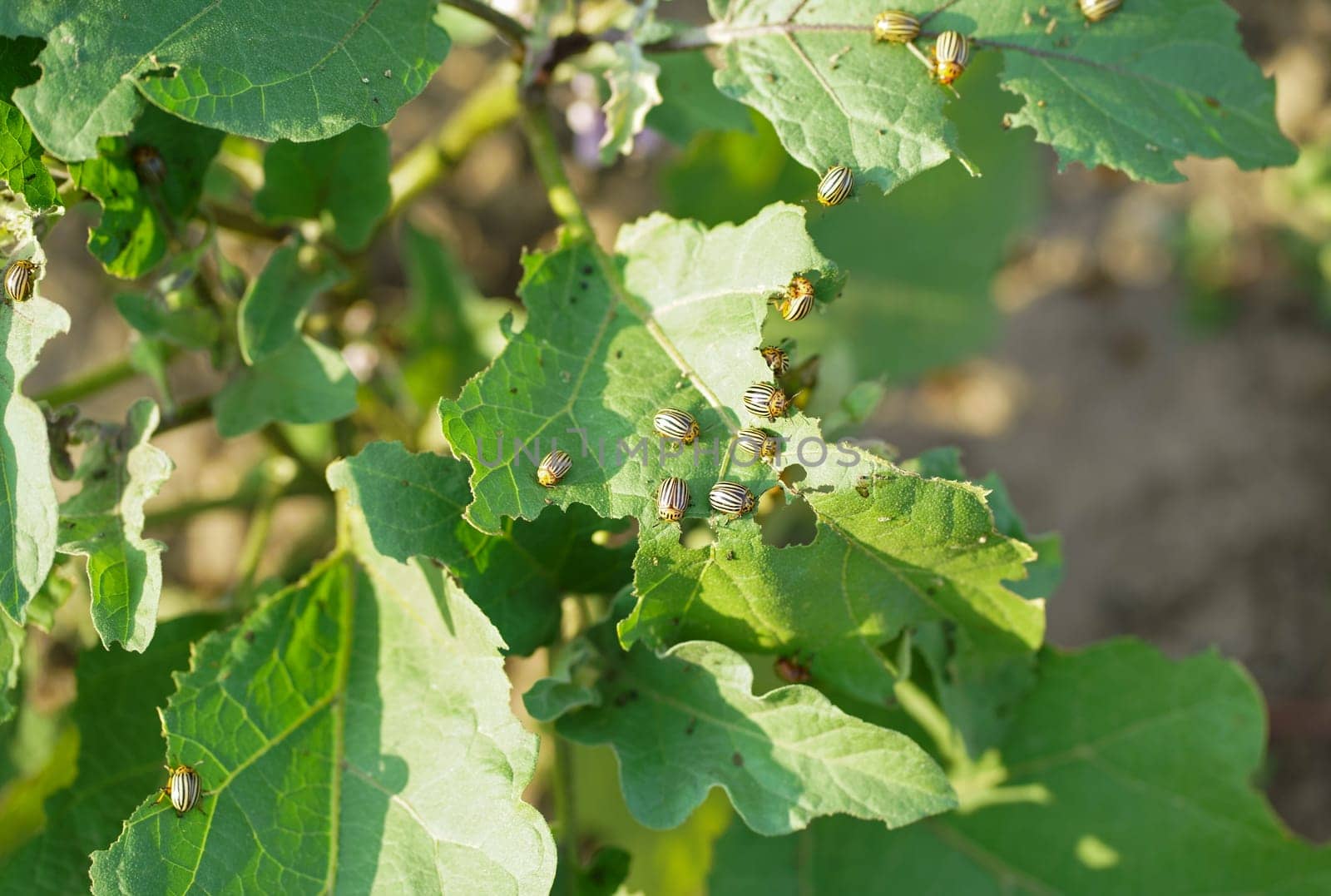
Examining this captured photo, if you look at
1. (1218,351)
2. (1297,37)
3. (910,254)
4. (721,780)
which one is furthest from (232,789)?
(1297,37)

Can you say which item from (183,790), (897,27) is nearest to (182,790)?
(183,790)

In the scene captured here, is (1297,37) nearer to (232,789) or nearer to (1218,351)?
(1218,351)

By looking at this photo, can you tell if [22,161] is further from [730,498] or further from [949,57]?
[949,57]

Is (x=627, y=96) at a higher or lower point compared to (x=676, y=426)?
higher

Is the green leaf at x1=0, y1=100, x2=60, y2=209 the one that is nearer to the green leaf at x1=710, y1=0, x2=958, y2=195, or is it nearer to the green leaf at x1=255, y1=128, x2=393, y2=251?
the green leaf at x1=255, y1=128, x2=393, y2=251

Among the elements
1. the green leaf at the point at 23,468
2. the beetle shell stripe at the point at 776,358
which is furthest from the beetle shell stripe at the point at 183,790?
the beetle shell stripe at the point at 776,358
